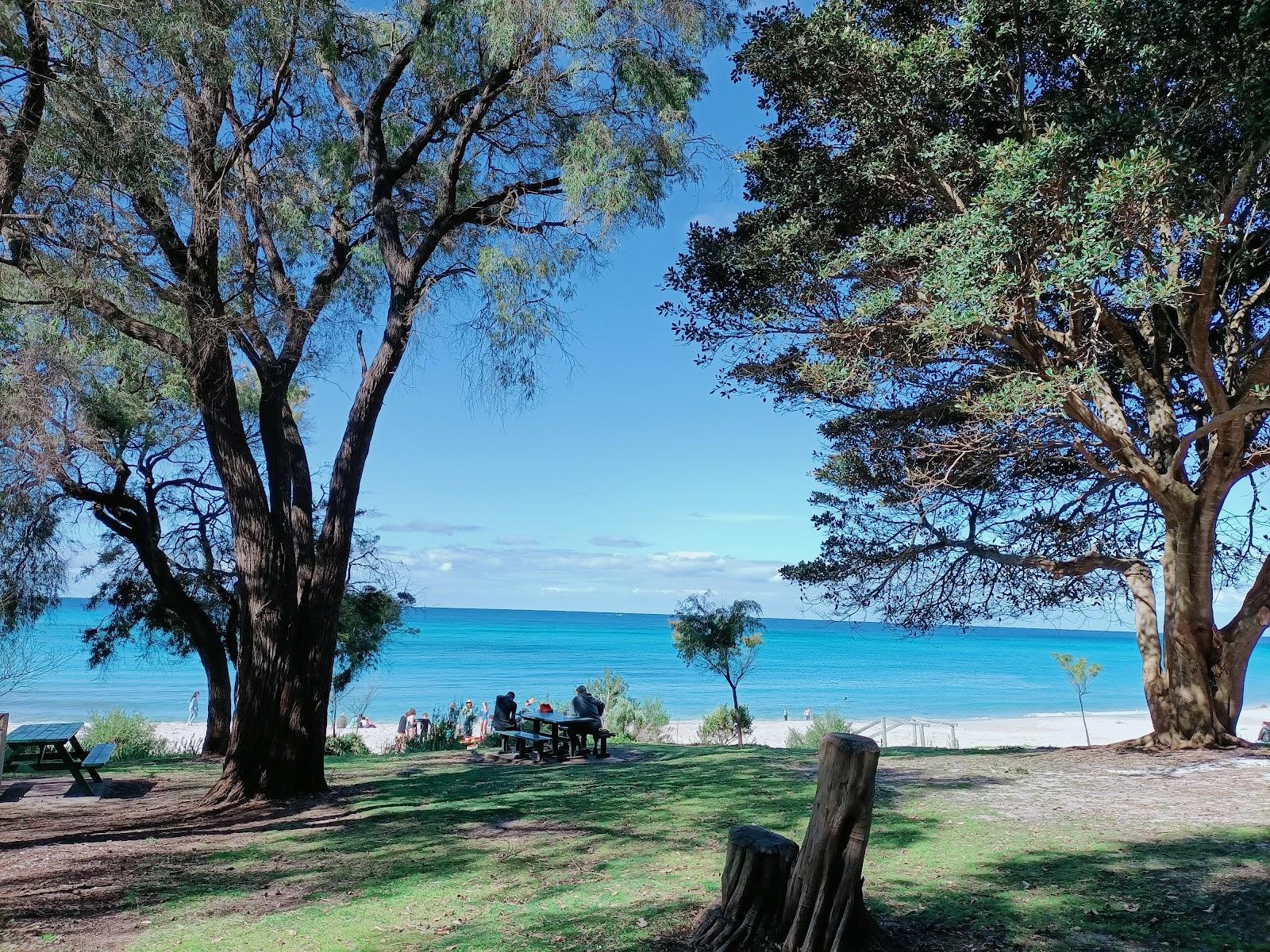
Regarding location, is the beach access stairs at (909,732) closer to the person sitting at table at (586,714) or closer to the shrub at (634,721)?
the shrub at (634,721)

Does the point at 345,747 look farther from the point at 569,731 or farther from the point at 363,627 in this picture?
the point at 569,731

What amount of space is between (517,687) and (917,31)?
41729mm

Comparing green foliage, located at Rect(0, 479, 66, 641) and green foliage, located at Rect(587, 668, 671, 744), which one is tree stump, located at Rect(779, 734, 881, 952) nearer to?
green foliage, located at Rect(0, 479, 66, 641)

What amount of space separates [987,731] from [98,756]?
1171 inches

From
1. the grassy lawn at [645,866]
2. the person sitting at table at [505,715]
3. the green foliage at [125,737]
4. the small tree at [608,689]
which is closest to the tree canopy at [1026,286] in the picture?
the grassy lawn at [645,866]

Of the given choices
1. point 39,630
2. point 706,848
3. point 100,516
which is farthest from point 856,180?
point 39,630

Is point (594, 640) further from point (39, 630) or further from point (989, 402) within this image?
point (989, 402)

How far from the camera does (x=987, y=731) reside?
1236 inches

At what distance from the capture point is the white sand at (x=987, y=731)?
25.1 m

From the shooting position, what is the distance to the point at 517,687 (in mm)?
45750

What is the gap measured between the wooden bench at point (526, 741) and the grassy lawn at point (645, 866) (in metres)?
2.42

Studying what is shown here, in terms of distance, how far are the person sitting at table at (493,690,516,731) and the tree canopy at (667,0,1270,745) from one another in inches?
189

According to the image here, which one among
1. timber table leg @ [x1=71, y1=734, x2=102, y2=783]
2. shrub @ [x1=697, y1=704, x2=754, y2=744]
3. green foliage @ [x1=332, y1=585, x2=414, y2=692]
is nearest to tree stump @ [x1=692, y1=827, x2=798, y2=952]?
timber table leg @ [x1=71, y1=734, x2=102, y2=783]

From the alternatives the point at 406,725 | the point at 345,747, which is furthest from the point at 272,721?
the point at 406,725
